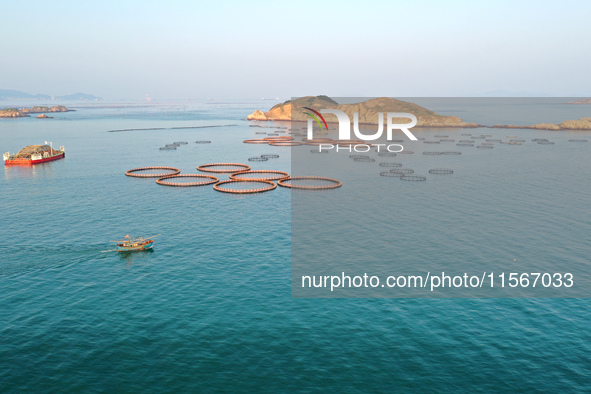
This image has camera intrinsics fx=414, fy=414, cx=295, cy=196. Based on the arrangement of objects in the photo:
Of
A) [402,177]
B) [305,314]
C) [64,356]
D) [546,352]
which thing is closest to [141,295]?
[64,356]

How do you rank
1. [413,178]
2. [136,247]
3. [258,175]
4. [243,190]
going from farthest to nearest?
[258,175] < [413,178] < [243,190] < [136,247]

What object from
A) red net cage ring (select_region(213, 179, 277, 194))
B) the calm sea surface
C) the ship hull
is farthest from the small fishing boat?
red net cage ring (select_region(213, 179, 277, 194))

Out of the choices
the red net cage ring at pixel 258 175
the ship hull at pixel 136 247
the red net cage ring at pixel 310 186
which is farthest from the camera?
the red net cage ring at pixel 258 175

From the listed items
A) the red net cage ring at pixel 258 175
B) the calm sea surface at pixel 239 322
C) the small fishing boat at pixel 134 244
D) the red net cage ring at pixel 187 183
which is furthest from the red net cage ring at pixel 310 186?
the small fishing boat at pixel 134 244

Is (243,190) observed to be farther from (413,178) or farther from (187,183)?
(413,178)

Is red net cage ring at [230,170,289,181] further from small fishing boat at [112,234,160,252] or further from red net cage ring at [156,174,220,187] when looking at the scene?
small fishing boat at [112,234,160,252]

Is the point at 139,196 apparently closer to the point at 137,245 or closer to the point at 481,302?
the point at 137,245

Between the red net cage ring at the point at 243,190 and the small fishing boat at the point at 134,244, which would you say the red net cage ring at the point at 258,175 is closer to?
the red net cage ring at the point at 243,190

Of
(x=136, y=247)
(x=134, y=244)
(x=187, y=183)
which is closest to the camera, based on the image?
(x=136, y=247)

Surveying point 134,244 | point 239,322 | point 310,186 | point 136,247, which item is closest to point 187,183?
point 310,186
